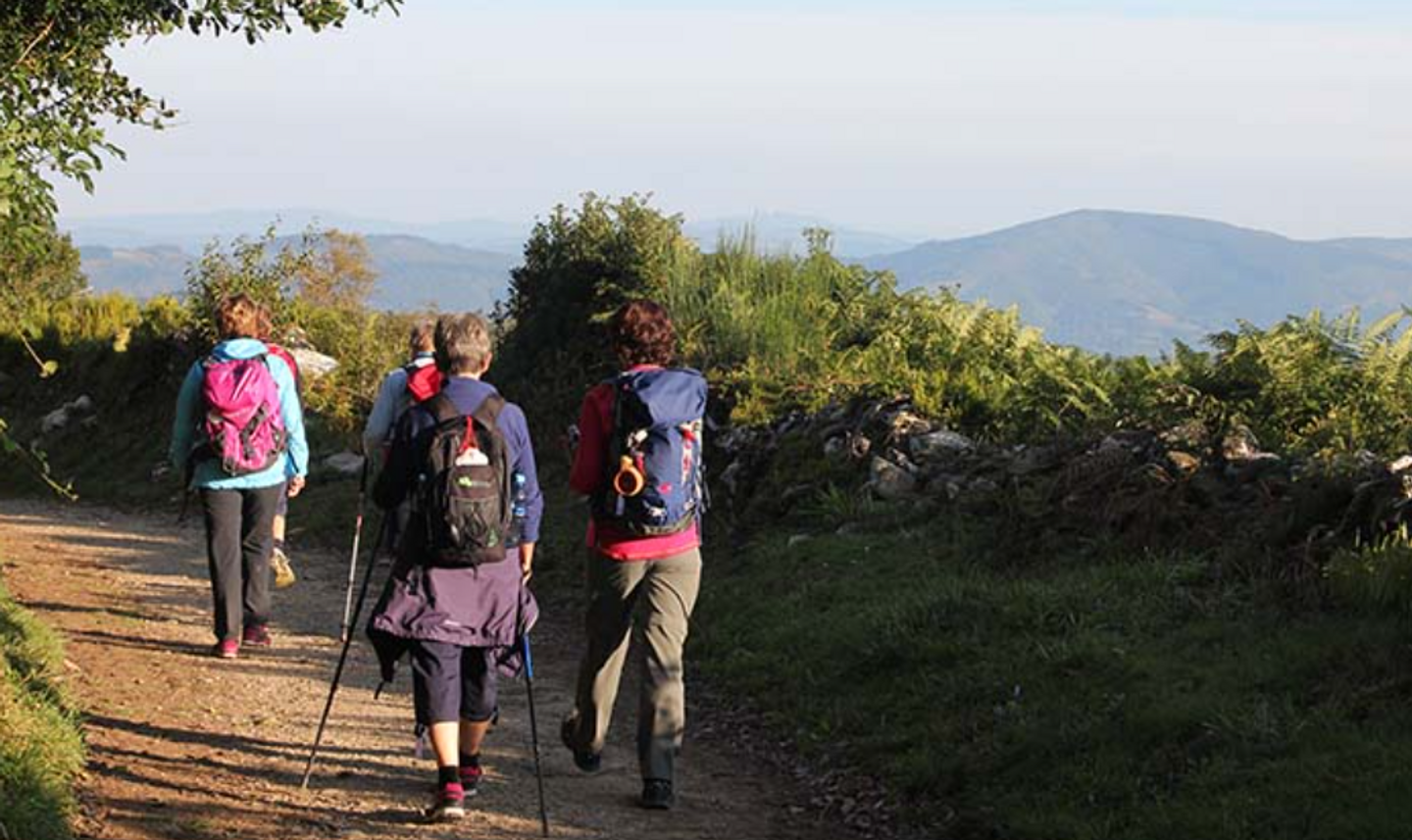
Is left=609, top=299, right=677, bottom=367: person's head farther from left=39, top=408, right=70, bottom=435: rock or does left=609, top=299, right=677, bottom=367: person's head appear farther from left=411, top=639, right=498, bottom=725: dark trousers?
left=39, top=408, right=70, bottom=435: rock

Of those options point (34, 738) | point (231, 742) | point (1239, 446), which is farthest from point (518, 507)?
point (1239, 446)

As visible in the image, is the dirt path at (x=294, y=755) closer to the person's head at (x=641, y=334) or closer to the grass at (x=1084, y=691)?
the grass at (x=1084, y=691)

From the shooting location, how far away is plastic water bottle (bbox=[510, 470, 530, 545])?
718 centimetres

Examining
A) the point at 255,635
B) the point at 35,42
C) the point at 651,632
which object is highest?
the point at 35,42

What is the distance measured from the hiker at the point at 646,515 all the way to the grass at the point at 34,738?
7.84 ft

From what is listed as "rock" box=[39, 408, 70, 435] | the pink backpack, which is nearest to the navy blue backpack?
the pink backpack

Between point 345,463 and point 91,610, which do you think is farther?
point 345,463

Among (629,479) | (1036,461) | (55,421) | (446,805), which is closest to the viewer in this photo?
(446,805)

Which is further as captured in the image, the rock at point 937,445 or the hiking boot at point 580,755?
the rock at point 937,445

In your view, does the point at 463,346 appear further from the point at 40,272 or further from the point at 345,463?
the point at 40,272

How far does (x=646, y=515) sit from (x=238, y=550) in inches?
161

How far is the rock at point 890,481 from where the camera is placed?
12.6 metres

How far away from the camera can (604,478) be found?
24.7ft

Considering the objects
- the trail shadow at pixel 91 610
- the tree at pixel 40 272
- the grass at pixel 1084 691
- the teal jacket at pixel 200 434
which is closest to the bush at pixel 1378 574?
the grass at pixel 1084 691
